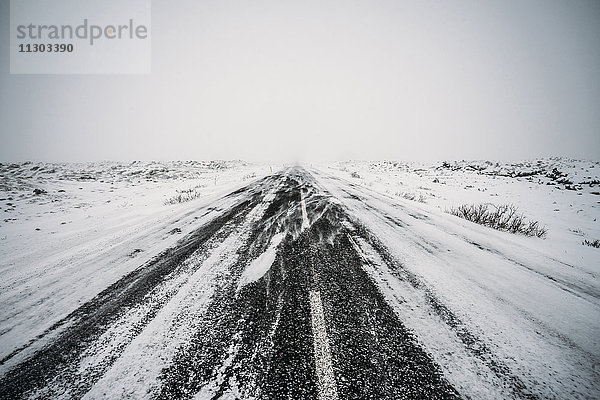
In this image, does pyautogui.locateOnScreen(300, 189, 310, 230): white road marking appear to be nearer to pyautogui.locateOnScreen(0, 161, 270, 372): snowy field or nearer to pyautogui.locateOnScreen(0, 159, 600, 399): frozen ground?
pyautogui.locateOnScreen(0, 159, 600, 399): frozen ground

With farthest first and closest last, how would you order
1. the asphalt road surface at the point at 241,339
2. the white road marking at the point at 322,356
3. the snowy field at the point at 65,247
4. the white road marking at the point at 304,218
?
the white road marking at the point at 304,218, the snowy field at the point at 65,247, the asphalt road surface at the point at 241,339, the white road marking at the point at 322,356

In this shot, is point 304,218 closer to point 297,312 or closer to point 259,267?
point 259,267

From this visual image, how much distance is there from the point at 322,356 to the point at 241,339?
0.81m

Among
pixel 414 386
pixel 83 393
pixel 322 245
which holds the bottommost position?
pixel 83 393

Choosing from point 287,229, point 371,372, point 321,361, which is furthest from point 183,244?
point 371,372

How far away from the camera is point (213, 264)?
396 centimetres

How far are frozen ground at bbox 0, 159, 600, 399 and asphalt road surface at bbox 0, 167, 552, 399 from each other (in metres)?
0.01

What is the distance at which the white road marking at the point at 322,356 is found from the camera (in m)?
1.83

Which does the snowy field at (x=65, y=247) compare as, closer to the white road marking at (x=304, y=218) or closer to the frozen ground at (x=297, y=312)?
the frozen ground at (x=297, y=312)

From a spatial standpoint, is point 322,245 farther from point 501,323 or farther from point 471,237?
point 471,237

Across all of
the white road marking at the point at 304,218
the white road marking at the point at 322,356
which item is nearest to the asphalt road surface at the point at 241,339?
the white road marking at the point at 322,356

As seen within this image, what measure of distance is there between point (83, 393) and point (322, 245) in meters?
→ 3.54

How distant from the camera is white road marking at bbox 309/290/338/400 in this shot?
6.00 ft

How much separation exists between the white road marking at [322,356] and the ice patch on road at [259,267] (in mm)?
995
